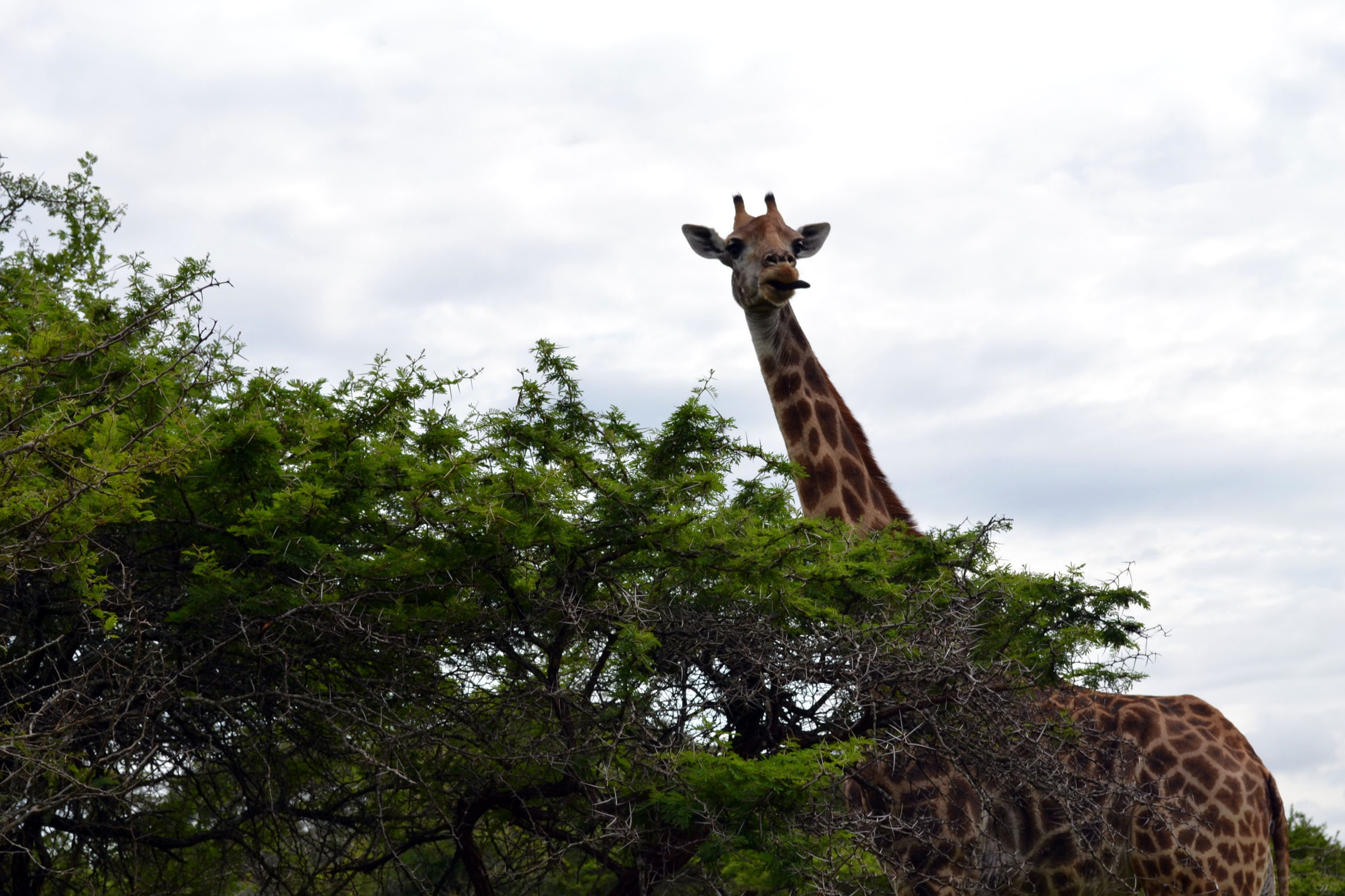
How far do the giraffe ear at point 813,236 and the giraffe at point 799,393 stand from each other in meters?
0.74

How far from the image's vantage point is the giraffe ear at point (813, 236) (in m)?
11.7

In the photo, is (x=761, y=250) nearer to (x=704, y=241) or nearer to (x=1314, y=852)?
(x=704, y=241)

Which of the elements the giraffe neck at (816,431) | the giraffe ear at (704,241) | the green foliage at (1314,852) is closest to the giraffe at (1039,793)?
the giraffe neck at (816,431)

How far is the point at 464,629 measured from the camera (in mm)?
6812

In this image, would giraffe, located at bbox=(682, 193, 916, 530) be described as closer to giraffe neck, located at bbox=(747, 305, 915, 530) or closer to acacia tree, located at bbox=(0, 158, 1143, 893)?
giraffe neck, located at bbox=(747, 305, 915, 530)

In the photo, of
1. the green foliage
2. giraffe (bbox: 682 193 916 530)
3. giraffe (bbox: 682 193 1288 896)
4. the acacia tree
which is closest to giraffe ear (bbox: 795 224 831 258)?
giraffe (bbox: 682 193 916 530)

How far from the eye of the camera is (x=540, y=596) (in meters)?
6.62

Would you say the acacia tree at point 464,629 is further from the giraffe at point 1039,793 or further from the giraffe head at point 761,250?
the giraffe head at point 761,250

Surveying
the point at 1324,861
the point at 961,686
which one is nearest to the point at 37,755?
the point at 961,686

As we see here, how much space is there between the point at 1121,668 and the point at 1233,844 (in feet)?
6.64

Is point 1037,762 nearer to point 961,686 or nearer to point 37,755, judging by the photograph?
point 961,686

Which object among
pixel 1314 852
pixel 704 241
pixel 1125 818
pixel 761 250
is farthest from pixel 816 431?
pixel 1314 852

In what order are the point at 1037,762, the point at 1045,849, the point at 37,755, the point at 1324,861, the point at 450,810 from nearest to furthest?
the point at 37,755 → the point at 1037,762 → the point at 450,810 → the point at 1045,849 → the point at 1324,861

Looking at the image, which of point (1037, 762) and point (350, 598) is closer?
point (350, 598)
